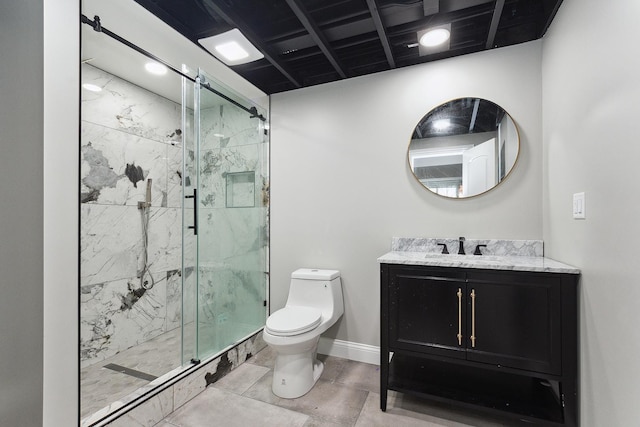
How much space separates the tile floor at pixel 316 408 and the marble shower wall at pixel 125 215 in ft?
3.43

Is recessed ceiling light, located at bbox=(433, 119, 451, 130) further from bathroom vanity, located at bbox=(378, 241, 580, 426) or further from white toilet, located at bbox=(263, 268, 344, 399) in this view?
white toilet, located at bbox=(263, 268, 344, 399)

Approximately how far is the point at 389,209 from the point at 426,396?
124 cm

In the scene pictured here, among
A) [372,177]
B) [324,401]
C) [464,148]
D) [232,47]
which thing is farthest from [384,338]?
[232,47]

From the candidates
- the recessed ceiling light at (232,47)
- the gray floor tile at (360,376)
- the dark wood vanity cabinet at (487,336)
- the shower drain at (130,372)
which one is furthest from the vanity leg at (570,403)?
the recessed ceiling light at (232,47)

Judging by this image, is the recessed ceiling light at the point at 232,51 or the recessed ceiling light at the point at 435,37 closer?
the recessed ceiling light at the point at 435,37

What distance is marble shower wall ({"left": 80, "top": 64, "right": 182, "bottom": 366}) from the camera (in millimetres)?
2197

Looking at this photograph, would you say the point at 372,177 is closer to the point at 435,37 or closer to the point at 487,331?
the point at 435,37

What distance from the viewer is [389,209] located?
227cm

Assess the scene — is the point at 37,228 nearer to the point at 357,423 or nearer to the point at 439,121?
the point at 357,423

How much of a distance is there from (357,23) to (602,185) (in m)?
1.62

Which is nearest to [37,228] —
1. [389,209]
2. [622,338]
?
[389,209]

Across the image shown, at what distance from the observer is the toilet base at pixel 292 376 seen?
72.9 inches

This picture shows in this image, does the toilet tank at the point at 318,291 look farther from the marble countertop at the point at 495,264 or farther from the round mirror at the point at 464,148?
the round mirror at the point at 464,148

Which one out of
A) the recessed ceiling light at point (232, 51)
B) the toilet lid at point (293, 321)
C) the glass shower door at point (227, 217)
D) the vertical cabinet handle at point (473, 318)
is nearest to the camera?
the vertical cabinet handle at point (473, 318)
